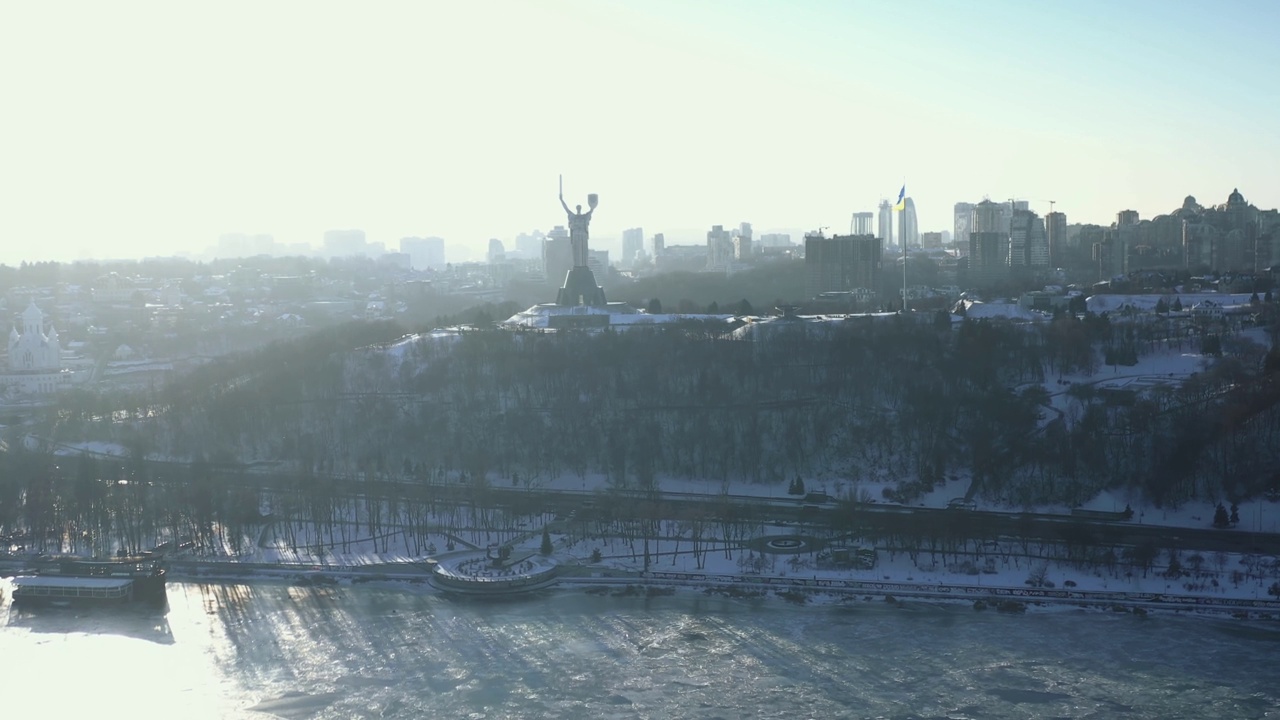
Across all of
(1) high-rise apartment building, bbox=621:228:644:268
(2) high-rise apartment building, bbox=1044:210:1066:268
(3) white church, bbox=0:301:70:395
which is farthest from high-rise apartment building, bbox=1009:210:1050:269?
(1) high-rise apartment building, bbox=621:228:644:268

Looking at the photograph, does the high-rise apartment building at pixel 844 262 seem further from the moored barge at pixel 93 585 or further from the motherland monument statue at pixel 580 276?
the moored barge at pixel 93 585

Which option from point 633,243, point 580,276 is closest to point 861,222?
point 633,243

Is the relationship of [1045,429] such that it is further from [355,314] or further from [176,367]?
[355,314]

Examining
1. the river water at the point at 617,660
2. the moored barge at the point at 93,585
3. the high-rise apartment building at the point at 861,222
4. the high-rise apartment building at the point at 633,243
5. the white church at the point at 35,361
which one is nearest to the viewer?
the river water at the point at 617,660

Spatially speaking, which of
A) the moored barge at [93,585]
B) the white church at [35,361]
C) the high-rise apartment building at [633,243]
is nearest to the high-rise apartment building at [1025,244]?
the white church at [35,361]

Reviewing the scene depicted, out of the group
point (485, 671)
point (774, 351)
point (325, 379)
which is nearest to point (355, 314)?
point (325, 379)

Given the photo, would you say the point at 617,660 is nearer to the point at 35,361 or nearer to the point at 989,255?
the point at 35,361
